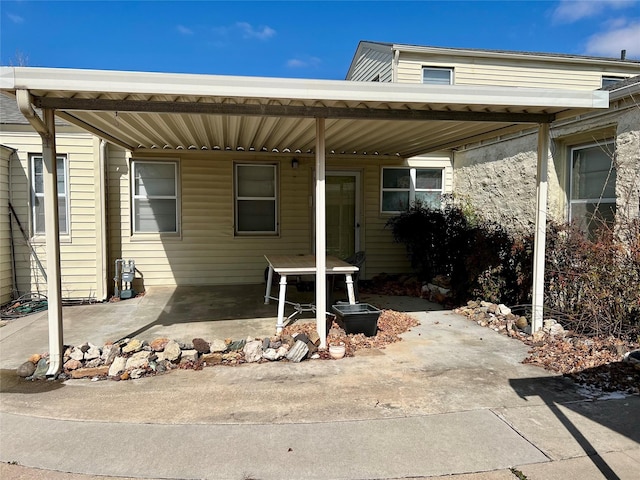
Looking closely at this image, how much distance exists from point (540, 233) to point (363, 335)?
246 cm

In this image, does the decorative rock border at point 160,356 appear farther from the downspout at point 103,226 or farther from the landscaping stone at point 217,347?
the downspout at point 103,226

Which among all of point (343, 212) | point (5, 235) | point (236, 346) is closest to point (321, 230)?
point (236, 346)

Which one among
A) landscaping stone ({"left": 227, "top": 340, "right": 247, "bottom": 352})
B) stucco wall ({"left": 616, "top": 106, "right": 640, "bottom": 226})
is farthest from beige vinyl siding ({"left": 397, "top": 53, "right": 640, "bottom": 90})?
landscaping stone ({"left": 227, "top": 340, "right": 247, "bottom": 352})

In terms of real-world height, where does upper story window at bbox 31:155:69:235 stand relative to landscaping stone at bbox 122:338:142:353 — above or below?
above

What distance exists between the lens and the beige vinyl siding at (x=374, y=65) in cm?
1076

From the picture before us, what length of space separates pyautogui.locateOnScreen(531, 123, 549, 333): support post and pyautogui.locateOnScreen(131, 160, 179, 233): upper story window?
20.6 ft

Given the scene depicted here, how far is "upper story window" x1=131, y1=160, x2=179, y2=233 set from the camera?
8258 millimetres

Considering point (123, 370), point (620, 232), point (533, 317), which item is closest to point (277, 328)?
point (123, 370)

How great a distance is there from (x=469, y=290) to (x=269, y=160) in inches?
178

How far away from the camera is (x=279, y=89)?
13.1 ft

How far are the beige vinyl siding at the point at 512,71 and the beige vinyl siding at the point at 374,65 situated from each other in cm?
49

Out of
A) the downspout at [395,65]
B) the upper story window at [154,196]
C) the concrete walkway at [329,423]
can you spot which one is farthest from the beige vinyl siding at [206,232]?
the concrete walkway at [329,423]

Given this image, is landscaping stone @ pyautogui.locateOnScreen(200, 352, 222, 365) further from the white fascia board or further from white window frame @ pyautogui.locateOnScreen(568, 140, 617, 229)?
white window frame @ pyautogui.locateOnScreen(568, 140, 617, 229)

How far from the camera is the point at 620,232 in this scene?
16.1ft
